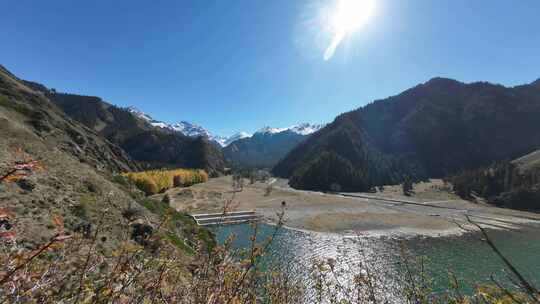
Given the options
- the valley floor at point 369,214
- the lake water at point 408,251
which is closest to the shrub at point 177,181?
the valley floor at point 369,214

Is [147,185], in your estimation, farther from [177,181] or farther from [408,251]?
[408,251]

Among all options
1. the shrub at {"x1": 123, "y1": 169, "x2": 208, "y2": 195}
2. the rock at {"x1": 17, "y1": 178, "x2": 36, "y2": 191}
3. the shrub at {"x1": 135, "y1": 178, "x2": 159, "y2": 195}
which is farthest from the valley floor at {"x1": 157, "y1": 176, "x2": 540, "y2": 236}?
the rock at {"x1": 17, "y1": 178, "x2": 36, "y2": 191}

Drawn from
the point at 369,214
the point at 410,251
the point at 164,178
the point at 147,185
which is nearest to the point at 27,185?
the point at 410,251

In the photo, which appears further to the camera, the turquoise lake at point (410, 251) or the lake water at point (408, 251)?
the turquoise lake at point (410, 251)

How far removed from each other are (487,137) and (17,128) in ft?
796

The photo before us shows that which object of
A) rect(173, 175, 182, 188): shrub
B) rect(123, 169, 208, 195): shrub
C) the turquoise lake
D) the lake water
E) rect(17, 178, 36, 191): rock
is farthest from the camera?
rect(173, 175, 182, 188): shrub

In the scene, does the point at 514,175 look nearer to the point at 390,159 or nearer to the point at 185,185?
the point at 390,159

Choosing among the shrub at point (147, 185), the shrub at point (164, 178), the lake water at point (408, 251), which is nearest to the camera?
the lake water at point (408, 251)

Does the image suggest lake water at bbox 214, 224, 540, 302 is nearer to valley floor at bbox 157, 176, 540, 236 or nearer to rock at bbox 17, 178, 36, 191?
valley floor at bbox 157, 176, 540, 236

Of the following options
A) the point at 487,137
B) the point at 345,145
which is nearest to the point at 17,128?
the point at 345,145

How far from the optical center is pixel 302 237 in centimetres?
4588

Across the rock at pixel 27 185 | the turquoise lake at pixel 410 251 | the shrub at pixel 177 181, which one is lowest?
the turquoise lake at pixel 410 251

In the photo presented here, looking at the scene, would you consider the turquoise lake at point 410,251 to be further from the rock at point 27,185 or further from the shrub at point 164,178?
the shrub at point 164,178

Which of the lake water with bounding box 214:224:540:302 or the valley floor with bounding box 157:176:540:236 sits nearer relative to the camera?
the lake water with bounding box 214:224:540:302
